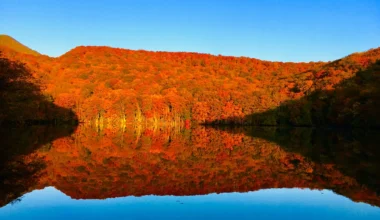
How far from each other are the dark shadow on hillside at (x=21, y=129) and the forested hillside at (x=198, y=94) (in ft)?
17.9

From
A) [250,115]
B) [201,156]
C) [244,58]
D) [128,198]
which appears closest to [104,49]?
[244,58]

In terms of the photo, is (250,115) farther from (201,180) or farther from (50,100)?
(201,180)

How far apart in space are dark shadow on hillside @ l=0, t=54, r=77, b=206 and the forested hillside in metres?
5.45

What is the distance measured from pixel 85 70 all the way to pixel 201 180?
94.6 meters

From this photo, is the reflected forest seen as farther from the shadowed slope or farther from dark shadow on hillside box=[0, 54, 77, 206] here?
the shadowed slope

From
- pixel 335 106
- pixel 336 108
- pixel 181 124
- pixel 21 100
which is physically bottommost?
→ pixel 181 124

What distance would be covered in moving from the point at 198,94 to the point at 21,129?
2109 inches

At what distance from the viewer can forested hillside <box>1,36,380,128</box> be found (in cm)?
7350

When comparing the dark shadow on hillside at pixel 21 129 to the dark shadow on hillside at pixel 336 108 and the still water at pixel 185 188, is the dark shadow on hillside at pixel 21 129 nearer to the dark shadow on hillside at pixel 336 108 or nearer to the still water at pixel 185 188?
the still water at pixel 185 188

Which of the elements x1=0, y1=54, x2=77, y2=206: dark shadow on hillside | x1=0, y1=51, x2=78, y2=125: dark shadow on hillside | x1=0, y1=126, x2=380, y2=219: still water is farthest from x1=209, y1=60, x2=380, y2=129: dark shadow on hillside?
x1=0, y1=126, x2=380, y2=219: still water

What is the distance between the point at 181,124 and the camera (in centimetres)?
9006

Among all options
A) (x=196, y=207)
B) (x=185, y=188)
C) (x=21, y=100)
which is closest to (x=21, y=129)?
(x=21, y=100)

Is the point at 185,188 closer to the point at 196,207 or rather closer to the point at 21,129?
the point at 196,207

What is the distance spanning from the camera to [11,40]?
196 metres
